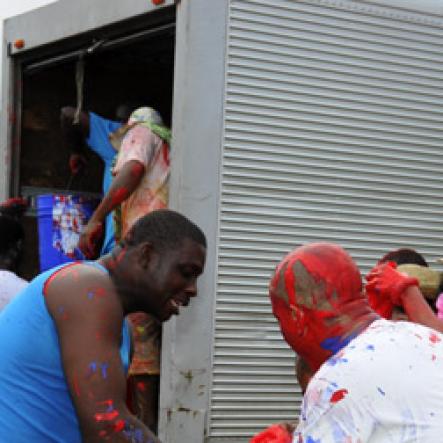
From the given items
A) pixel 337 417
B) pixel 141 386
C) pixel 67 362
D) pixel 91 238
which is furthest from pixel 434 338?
pixel 91 238

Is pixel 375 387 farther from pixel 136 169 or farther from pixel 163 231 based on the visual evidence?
pixel 136 169

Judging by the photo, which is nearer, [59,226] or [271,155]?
[271,155]

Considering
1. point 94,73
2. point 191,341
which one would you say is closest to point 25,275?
point 94,73

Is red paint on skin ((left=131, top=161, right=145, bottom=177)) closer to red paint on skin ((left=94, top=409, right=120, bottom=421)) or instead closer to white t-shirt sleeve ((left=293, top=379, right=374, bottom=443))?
red paint on skin ((left=94, top=409, right=120, bottom=421))

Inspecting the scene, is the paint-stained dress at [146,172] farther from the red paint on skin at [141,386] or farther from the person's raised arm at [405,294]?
→ the person's raised arm at [405,294]

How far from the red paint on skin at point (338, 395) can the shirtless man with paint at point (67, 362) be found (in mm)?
812

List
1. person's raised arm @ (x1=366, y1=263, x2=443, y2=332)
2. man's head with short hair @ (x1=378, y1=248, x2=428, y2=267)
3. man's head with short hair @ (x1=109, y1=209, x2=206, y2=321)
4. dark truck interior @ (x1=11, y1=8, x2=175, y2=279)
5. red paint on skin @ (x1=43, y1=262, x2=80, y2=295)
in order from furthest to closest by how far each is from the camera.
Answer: dark truck interior @ (x1=11, y1=8, x2=175, y2=279)
man's head with short hair @ (x1=378, y1=248, x2=428, y2=267)
person's raised arm @ (x1=366, y1=263, x2=443, y2=332)
man's head with short hair @ (x1=109, y1=209, x2=206, y2=321)
red paint on skin @ (x1=43, y1=262, x2=80, y2=295)

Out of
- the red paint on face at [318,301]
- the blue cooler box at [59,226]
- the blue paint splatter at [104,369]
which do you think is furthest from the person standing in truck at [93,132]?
the red paint on face at [318,301]

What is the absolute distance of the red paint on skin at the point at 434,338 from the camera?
2355 mm

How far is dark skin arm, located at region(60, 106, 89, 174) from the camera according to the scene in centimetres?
636

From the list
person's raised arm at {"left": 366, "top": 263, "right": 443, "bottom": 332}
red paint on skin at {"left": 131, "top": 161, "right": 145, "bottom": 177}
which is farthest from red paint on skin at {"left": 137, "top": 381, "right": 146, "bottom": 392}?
person's raised arm at {"left": 366, "top": 263, "right": 443, "bottom": 332}

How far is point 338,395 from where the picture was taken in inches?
85.5

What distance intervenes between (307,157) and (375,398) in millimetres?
3255

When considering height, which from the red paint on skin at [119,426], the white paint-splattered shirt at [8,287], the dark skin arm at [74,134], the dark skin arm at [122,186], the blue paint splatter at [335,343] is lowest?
the red paint on skin at [119,426]
